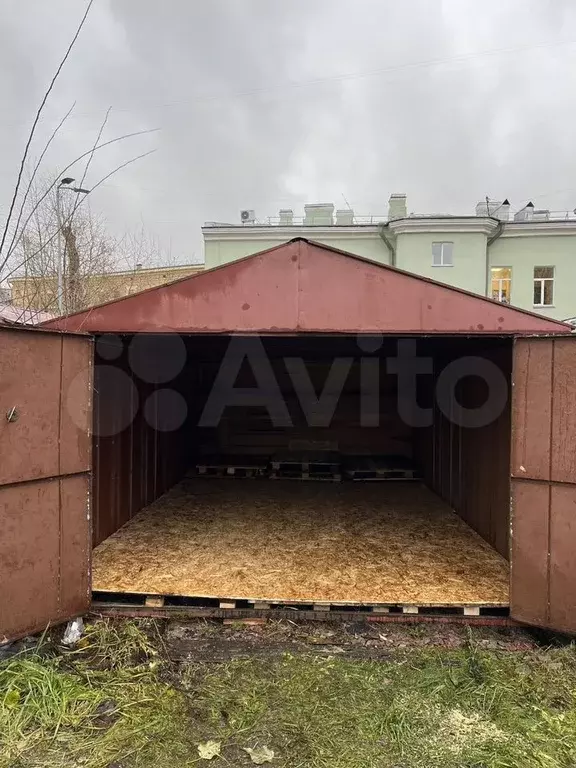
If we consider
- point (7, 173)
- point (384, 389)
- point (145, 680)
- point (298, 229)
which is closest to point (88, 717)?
point (145, 680)

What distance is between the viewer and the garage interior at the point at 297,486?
4.37m

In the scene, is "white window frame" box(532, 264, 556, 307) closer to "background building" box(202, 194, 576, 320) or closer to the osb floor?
"background building" box(202, 194, 576, 320)

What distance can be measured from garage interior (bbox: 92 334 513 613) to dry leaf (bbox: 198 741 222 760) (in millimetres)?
1348

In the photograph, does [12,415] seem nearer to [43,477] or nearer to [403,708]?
[43,477]

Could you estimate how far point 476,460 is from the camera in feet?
19.4

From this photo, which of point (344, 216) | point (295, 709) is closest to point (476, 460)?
point (295, 709)

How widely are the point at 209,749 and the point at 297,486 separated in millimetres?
5580

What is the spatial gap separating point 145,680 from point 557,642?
3085mm

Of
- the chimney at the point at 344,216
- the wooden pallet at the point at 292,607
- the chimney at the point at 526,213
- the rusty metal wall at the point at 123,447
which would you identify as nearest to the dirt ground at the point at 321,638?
the wooden pallet at the point at 292,607

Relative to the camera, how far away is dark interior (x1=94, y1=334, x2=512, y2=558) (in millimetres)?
5379

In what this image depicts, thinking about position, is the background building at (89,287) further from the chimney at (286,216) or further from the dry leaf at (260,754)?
the dry leaf at (260,754)

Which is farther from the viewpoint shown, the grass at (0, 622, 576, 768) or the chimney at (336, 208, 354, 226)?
the chimney at (336, 208, 354, 226)

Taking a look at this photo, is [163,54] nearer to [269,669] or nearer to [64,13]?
[64,13]

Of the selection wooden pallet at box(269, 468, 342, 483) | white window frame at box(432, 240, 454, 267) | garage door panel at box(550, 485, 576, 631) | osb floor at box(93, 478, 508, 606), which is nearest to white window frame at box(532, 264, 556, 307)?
white window frame at box(432, 240, 454, 267)
